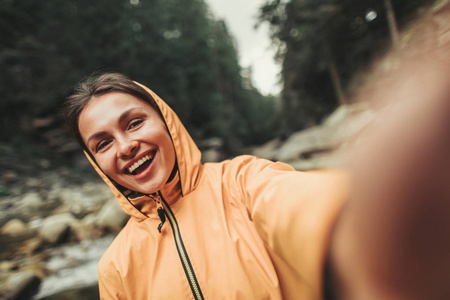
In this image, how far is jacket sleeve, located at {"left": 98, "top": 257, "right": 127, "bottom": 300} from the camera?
1.17m

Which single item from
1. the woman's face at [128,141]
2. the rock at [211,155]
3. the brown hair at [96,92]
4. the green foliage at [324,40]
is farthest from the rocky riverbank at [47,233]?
the green foliage at [324,40]

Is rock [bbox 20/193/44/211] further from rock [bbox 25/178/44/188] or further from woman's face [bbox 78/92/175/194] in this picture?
woman's face [bbox 78/92/175/194]

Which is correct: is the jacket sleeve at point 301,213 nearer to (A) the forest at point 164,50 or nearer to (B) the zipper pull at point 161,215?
(B) the zipper pull at point 161,215

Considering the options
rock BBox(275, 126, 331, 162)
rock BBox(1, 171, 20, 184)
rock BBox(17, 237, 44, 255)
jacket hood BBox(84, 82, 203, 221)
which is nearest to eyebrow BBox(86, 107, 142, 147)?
jacket hood BBox(84, 82, 203, 221)

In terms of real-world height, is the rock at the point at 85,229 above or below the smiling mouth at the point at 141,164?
below

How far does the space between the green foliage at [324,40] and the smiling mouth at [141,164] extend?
25.7 ft

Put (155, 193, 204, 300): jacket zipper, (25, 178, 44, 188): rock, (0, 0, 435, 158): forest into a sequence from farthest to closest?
(0, 0, 435, 158): forest < (25, 178, 44, 188): rock < (155, 193, 204, 300): jacket zipper

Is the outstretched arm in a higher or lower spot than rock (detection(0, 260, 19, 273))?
higher

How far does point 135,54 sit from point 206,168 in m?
13.8

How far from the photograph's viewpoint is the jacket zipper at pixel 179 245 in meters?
1.02

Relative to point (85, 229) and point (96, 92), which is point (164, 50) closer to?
point (85, 229)

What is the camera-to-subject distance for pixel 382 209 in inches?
16.2

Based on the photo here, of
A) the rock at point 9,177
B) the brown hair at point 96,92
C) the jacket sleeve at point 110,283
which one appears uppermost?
the rock at point 9,177

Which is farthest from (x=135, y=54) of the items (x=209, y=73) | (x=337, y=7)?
(x=337, y=7)
